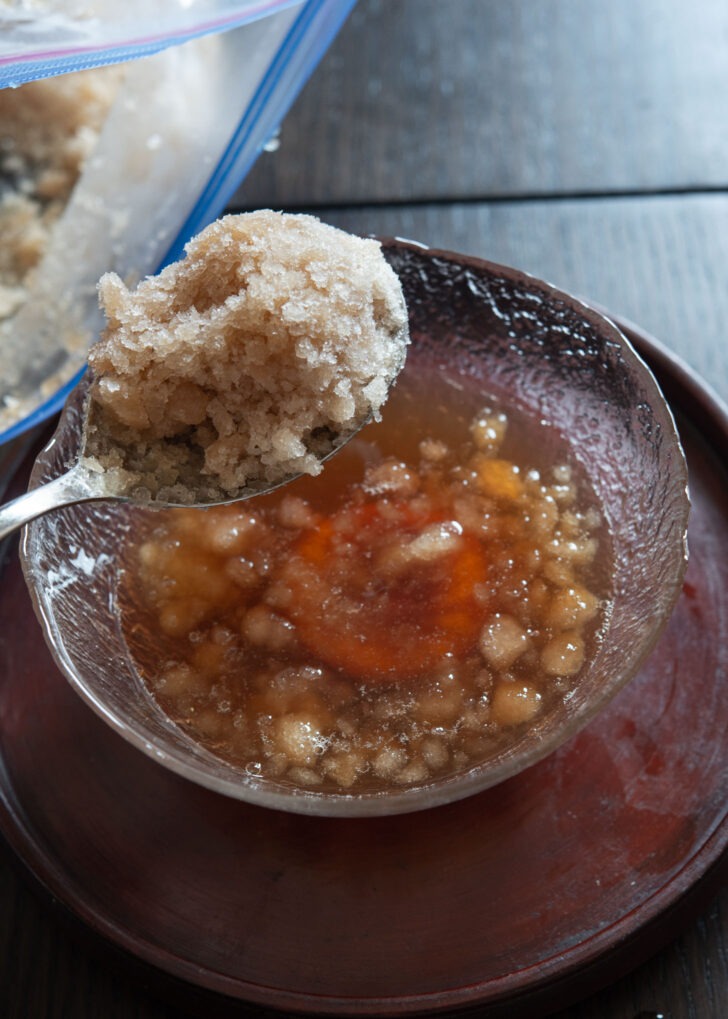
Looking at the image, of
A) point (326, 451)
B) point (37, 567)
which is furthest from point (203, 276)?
point (37, 567)

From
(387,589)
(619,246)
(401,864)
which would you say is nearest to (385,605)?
(387,589)

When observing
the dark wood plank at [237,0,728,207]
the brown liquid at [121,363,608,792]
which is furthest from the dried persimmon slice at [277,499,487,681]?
the dark wood plank at [237,0,728,207]

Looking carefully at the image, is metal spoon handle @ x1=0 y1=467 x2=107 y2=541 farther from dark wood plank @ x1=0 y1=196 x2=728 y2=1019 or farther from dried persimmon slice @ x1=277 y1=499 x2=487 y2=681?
dark wood plank @ x1=0 y1=196 x2=728 y2=1019

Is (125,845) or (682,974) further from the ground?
(125,845)

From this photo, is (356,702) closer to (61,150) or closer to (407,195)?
(407,195)

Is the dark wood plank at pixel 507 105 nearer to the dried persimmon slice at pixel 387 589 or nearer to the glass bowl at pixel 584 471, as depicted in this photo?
the glass bowl at pixel 584 471

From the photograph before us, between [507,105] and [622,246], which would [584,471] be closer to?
[622,246]

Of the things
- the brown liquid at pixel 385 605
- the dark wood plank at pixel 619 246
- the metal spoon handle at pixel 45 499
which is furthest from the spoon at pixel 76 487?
the dark wood plank at pixel 619 246
